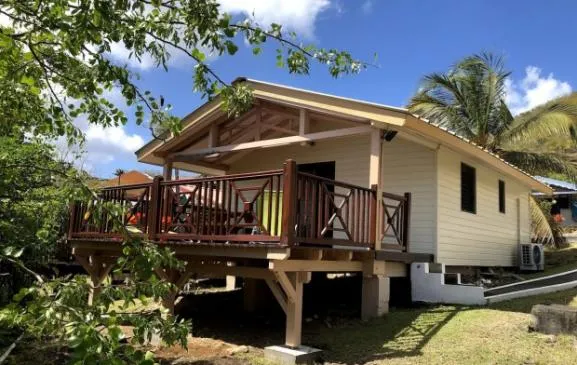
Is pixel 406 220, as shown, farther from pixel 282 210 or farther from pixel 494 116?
pixel 494 116

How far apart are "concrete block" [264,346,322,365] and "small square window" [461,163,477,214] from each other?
18.9ft

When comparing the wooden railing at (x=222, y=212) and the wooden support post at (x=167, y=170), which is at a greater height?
the wooden support post at (x=167, y=170)

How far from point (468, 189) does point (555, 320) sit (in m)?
4.80

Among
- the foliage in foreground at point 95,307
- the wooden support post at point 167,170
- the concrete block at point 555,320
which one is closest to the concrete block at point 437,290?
the concrete block at point 555,320

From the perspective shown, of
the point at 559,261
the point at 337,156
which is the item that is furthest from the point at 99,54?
the point at 559,261

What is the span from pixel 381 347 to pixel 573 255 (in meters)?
12.1

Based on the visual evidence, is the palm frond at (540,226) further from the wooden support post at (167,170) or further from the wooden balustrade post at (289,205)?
the wooden balustrade post at (289,205)

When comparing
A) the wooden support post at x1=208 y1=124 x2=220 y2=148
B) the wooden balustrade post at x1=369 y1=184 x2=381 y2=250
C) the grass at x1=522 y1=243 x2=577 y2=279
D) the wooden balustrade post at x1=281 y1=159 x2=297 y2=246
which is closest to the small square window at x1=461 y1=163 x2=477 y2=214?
the grass at x1=522 y1=243 x2=577 y2=279

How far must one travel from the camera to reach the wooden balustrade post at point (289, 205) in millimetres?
6590

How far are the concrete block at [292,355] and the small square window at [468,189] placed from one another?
5764 mm

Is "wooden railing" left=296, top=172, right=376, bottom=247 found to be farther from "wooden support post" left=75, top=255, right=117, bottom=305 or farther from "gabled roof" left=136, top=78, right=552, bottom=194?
"wooden support post" left=75, top=255, right=117, bottom=305

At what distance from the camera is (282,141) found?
373 inches

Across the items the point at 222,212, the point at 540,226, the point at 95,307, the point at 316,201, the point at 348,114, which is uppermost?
the point at 348,114

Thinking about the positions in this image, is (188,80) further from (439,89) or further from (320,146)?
(439,89)
